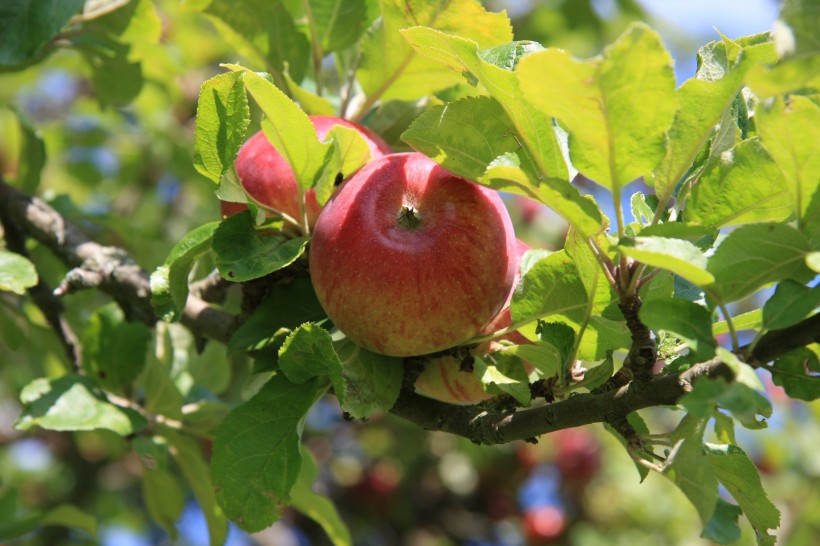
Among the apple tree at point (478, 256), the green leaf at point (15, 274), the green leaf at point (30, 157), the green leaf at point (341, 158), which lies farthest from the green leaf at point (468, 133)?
the green leaf at point (30, 157)

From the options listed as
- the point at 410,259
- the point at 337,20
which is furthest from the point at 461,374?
the point at 337,20

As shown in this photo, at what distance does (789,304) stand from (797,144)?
0.14 metres

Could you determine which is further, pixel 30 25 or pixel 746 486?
pixel 30 25

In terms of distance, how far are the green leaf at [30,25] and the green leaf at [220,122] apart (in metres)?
0.57

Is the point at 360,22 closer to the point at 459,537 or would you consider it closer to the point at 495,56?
the point at 495,56

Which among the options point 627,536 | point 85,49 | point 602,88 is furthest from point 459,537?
point 602,88

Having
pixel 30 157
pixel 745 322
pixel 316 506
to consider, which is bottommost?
pixel 316 506

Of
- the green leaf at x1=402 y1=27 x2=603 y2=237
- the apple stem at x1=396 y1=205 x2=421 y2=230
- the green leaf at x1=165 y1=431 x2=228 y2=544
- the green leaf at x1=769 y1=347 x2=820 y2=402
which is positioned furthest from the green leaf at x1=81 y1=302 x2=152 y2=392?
the green leaf at x1=769 y1=347 x2=820 y2=402

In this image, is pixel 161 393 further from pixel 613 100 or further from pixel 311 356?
pixel 613 100

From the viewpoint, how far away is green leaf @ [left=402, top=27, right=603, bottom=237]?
2.44ft

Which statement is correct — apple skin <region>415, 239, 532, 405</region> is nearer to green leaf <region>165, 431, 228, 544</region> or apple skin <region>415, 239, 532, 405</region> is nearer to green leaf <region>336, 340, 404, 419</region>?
green leaf <region>336, 340, 404, 419</region>

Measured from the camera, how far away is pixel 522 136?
810mm

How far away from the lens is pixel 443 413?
1.00 metres

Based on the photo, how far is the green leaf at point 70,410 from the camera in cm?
117
